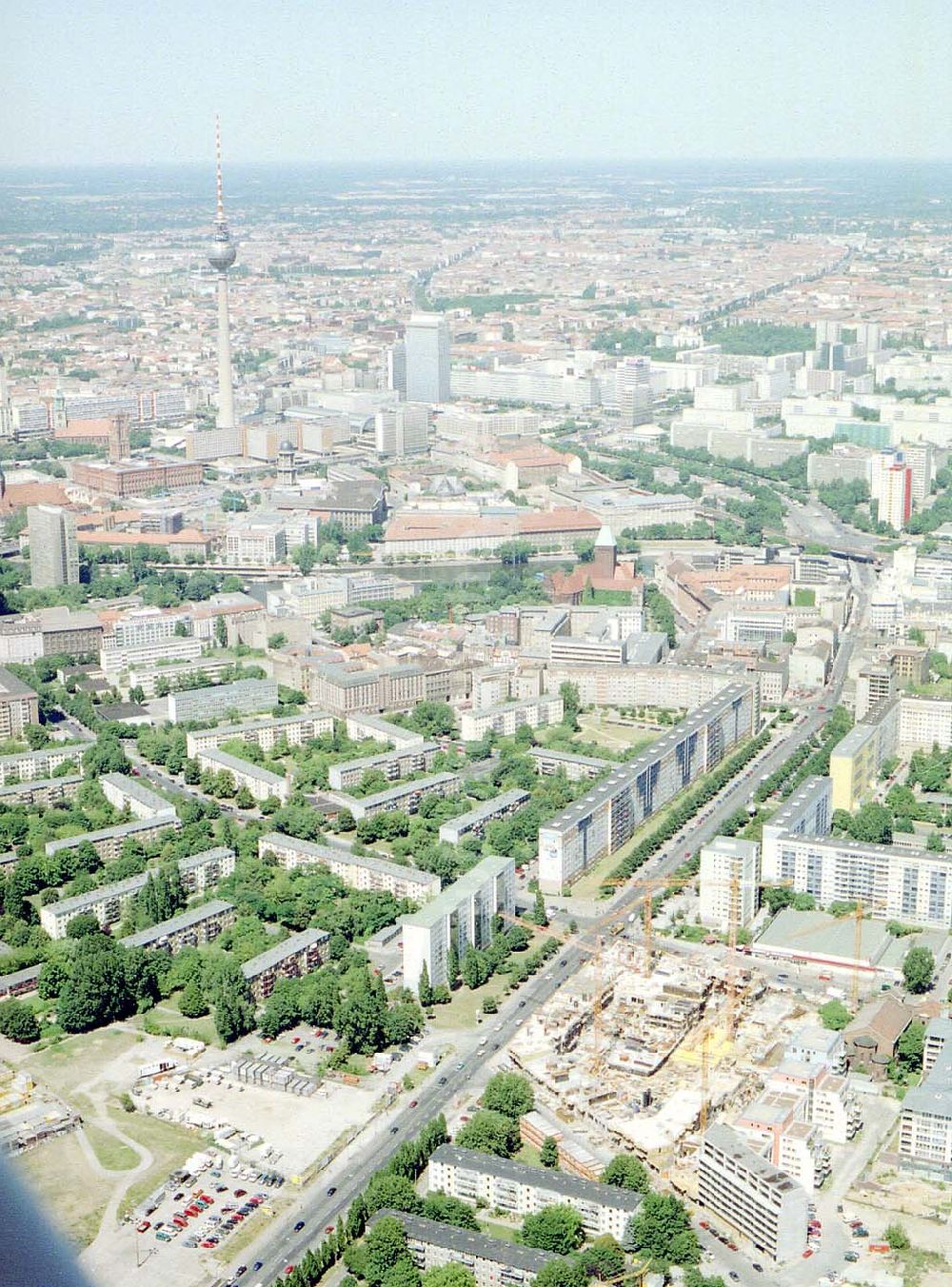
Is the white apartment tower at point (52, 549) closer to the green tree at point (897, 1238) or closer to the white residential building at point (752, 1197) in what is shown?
the white residential building at point (752, 1197)

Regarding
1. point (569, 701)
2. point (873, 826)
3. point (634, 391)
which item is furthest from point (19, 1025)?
point (634, 391)

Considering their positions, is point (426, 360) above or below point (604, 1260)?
above

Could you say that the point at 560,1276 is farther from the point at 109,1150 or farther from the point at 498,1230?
the point at 109,1150

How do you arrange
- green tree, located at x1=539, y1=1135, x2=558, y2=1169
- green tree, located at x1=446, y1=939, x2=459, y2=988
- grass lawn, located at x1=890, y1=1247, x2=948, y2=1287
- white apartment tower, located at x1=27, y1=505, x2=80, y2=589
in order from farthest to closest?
white apartment tower, located at x1=27, y1=505, x2=80, y2=589 → green tree, located at x1=446, y1=939, x2=459, y2=988 → green tree, located at x1=539, y1=1135, x2=558, y2=1169 → grass lawn, located at x1=890, y1=1247, x2=948, y2=1287

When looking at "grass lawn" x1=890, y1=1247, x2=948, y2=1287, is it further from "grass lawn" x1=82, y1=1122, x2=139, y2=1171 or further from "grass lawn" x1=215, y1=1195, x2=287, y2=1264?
"grass lawn" x1=82, y1=1122, x2=139, y2=1171

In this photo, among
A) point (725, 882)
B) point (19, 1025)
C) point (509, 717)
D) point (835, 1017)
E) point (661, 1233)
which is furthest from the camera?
point (509, 717)

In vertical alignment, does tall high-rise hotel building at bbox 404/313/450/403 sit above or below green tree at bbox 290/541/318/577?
above

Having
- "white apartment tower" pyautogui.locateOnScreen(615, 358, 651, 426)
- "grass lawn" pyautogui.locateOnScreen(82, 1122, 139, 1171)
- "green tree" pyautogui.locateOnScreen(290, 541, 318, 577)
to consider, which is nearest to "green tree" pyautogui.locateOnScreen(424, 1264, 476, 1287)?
"grass lawn" pyautogui.locateOnScreen(82, 1122, 139, 1171)
